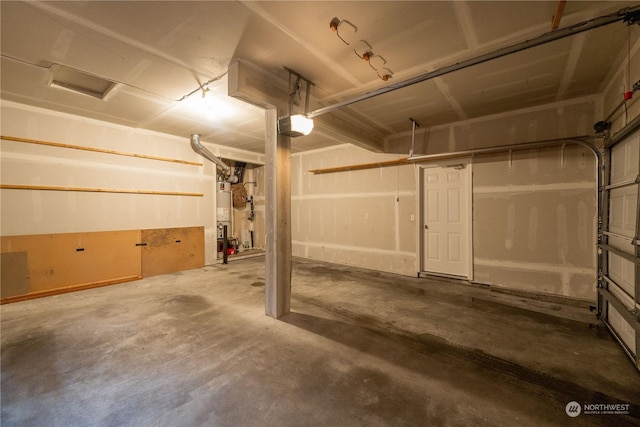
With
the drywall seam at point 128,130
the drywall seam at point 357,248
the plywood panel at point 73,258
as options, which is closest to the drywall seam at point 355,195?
the drywall seam at point 357,248

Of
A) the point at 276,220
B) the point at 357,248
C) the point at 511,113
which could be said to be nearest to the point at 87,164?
the point at 276,220

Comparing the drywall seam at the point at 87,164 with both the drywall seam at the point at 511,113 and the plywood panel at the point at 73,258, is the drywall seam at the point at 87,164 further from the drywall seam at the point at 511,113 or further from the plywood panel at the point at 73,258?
the drywall seam at the point at 511,113

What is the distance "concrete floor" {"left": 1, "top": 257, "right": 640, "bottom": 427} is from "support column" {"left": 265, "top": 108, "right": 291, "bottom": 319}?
251 mm

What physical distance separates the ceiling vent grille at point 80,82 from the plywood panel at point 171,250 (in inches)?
94.3

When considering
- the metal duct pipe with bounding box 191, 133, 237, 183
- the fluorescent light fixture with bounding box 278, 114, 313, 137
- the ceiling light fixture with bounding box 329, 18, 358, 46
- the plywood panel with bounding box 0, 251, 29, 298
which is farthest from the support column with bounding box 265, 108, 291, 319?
the plywood panel with bounding box 0, 251, 29, 298

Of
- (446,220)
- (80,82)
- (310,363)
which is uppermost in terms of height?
(80,82)

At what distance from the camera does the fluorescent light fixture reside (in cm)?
273

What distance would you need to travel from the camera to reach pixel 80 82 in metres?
3.19

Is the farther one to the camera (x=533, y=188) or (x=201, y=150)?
(x=201, y=150)

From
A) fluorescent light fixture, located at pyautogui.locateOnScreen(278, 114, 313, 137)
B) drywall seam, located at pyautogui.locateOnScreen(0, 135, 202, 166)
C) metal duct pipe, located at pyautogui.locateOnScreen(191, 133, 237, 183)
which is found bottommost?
fluorescent light fixture, located at pyautogui.locateOnScreen(278, 114, 313, 137)

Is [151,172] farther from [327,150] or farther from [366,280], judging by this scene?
[366,280]

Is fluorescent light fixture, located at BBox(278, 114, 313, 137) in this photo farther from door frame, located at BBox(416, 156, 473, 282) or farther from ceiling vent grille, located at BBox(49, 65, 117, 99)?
door frame, located at BBox(416, 156, 473, 282)

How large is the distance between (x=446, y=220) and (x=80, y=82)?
5690 millimetres

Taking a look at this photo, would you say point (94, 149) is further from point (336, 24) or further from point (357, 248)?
point (357, 248)
